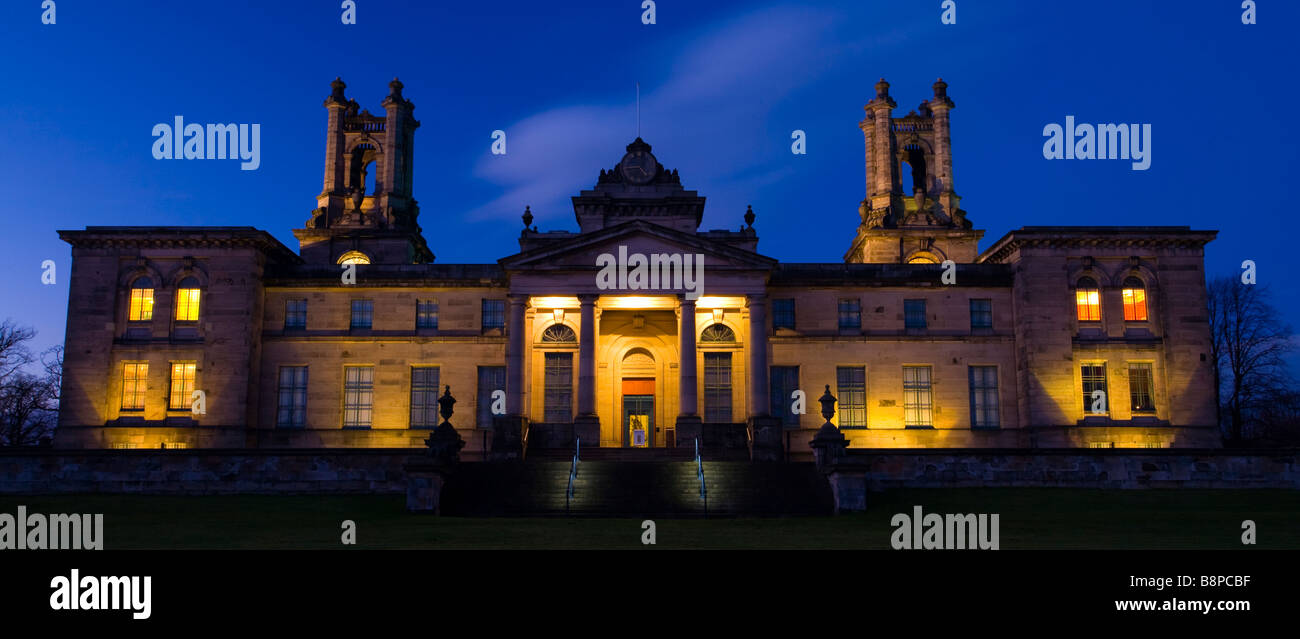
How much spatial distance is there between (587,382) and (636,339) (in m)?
6.03

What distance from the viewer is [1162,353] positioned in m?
40.8

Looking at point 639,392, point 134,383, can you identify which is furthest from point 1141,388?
point 134,383

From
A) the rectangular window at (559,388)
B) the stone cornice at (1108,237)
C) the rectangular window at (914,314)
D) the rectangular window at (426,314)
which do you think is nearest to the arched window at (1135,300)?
the stone cornice at (1108,237)

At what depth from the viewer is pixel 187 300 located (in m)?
41.2

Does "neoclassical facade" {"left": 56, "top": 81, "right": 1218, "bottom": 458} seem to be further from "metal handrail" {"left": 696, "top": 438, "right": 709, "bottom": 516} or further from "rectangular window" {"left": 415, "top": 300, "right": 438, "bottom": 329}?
"metal handrail" {"left": 696, "top": 438, "right": 709, "bottom": 516}

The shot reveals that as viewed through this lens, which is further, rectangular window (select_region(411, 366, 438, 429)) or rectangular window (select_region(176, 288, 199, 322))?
rectangular window (select_region(411, 366, 438, 429))

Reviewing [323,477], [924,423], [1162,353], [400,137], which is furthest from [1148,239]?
[400,137]

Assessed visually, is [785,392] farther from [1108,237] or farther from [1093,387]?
[1108,237]

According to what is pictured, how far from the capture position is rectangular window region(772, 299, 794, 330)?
42562mm

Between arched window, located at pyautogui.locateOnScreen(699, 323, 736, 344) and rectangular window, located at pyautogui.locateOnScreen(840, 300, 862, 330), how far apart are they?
16.3 feet

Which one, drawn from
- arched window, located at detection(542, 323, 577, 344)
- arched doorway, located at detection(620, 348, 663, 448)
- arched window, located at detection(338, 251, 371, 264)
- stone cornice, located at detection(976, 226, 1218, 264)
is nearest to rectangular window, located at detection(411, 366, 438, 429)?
arched window, located at detection(542, 323, 577, 344)

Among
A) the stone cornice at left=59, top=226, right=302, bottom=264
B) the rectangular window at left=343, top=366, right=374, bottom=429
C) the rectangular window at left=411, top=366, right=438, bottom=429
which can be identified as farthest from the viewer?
the rectangular window at left=343, top=366, right=374, bottom=429
